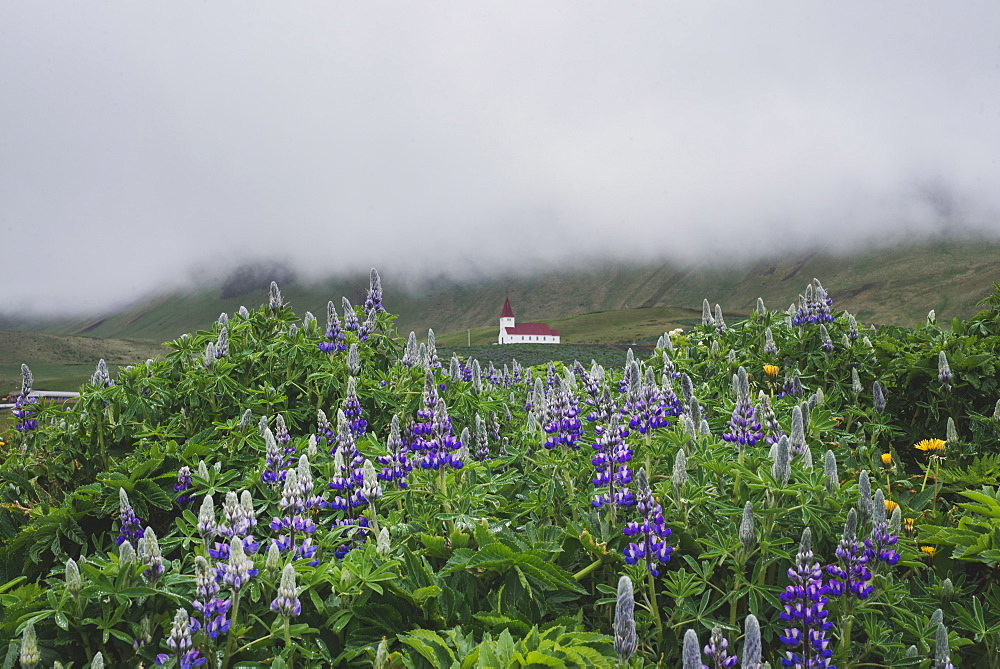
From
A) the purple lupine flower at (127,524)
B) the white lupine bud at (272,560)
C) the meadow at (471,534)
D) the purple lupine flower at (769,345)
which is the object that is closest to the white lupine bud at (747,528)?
the meadow at (471,534)

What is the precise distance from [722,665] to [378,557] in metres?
1.66

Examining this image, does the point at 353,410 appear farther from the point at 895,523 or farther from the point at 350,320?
the point at 895,523

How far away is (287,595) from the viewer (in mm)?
2500

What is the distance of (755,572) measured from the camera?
3.23 m

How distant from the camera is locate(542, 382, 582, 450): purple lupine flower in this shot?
4.31 metres

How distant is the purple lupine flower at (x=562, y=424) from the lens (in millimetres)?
4309

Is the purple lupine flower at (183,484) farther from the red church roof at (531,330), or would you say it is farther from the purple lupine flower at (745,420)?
the red church roof at (531,330)

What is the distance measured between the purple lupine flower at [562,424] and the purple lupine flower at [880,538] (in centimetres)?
181

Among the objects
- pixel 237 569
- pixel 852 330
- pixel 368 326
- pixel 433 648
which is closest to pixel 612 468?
pixel 433 648

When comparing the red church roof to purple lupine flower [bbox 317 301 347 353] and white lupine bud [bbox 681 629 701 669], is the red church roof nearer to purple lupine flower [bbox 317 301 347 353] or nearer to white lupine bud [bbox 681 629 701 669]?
purple lupine flower [bbox 317 301 347 353]

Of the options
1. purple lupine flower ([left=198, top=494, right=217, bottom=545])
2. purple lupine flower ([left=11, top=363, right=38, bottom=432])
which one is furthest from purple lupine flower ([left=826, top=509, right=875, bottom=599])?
purple lupine flower ([left=11, top=363, right=38, bottom=432])

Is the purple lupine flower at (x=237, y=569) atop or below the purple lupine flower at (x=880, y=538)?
atop

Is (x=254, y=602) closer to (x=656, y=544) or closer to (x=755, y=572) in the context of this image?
(x=656, y=544)

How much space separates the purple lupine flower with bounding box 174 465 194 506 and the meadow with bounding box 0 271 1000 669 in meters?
0.03
